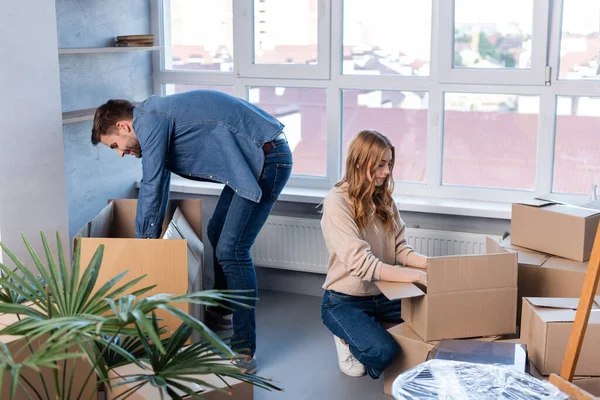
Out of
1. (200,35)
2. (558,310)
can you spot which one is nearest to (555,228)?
(558,310)

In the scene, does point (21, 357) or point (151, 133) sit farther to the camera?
point (151, 133)

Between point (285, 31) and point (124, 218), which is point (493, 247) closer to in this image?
point (124, 218)

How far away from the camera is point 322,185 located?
13.9ft

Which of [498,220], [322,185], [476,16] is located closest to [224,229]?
[322,185]

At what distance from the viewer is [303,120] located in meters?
4.25

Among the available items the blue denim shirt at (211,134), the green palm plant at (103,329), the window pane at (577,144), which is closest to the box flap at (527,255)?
the window pane at (577,144)

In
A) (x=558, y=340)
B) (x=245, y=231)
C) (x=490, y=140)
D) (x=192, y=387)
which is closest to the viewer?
(x=192, y=387)

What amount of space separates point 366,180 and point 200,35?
1.82 m

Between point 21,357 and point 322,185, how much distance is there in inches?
90.8

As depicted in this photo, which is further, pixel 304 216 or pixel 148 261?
pixel 304 216

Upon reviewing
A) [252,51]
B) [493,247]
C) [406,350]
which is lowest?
[406,350]

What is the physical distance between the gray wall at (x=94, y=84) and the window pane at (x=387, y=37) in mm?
1212

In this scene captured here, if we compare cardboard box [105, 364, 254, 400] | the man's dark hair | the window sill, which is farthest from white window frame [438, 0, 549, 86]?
cardboard box [105, 364, 254, 400]

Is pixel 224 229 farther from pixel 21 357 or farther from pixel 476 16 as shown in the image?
pixel 476 16
